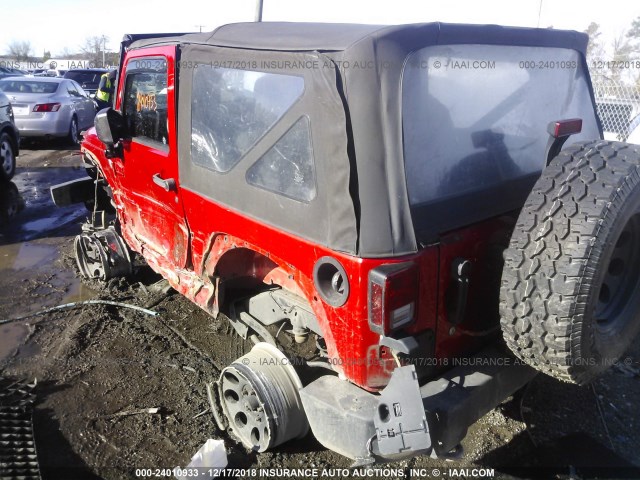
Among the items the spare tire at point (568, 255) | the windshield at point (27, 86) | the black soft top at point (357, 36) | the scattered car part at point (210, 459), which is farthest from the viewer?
the windshield at point (27, 86)

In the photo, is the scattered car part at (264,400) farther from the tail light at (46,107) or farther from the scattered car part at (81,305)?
the tail light at (46,107)

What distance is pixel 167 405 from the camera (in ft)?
10.5

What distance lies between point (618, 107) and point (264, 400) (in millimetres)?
7075

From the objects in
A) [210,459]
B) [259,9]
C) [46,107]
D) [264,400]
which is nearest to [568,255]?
[264,400]

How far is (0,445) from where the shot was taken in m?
2.70

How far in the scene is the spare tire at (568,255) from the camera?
6.48 feet

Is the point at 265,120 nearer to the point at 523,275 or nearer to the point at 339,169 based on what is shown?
the point at 339,169

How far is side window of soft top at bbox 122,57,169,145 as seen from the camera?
3299mm

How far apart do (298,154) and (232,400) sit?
151 centimetres

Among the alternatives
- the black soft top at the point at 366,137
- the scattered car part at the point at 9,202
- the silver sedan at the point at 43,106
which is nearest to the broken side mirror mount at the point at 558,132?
the black soft top at the point at 366,137

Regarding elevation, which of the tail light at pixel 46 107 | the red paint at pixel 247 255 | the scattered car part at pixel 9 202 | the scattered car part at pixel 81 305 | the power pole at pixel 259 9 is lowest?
the scattered car part at pixel 81 305

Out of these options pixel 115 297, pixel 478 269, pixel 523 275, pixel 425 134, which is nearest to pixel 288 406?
pixel 478 269

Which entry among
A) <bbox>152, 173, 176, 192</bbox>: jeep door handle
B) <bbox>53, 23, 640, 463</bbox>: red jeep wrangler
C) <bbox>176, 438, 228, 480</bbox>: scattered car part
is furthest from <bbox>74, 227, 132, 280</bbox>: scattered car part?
<bbox>176, 438, 228, 480</bbox>: scattered car part

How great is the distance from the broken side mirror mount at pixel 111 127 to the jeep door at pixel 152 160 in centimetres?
6
